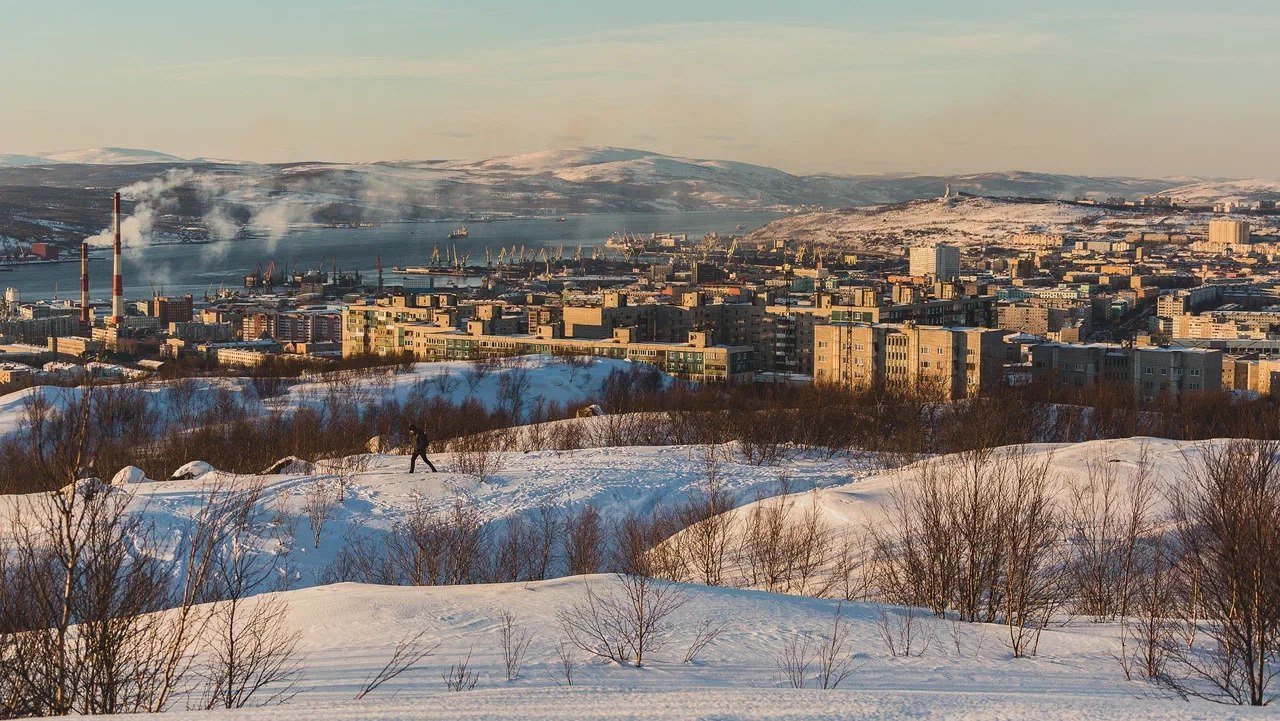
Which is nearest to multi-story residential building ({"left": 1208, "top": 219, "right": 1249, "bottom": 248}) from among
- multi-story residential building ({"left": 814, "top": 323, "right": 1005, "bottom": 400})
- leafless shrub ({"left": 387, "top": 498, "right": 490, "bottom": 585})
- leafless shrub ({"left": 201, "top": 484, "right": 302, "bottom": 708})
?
multi-story residential building ({"left": 814, "top": 323, "right": 1005, "bottom": 400})

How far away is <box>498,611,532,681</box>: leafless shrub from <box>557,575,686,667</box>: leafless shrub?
0.16m

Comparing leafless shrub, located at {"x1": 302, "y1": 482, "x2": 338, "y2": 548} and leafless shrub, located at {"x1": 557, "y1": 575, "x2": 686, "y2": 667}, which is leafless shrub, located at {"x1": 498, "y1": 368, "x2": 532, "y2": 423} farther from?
leafless shrub, located at {"x1": 557, "y1": 575, "x2": 686, "y2": 667}

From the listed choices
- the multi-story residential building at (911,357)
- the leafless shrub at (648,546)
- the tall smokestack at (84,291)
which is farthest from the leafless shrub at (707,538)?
the tall smokestack at (84,291)

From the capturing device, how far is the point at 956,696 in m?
4.22

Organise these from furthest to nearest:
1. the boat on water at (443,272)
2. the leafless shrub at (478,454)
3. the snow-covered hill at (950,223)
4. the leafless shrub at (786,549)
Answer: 1. the snow-covered hill at (950,223)
2. the boat on water at (443,272)
3. the leafless shrub at (478,454)
4. the leafless shrub at (786,549)

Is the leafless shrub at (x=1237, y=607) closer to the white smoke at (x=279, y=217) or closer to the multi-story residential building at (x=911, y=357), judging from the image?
the multi-story residential building at (x=911, y=357)

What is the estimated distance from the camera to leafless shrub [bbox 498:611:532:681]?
175 inches

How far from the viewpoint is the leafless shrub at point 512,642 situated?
175 inches

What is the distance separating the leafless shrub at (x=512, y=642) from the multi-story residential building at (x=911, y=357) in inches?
530

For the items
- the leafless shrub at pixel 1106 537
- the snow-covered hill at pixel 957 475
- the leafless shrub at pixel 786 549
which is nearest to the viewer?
the leafless shrub at pixel 1106 537

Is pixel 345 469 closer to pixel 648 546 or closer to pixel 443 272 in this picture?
pixel 648 546

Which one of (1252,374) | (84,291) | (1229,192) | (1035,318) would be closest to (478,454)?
(1252,374)

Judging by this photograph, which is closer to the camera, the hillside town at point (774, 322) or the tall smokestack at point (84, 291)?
the hillside town at point (774, 322)

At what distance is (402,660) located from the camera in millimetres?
4590
